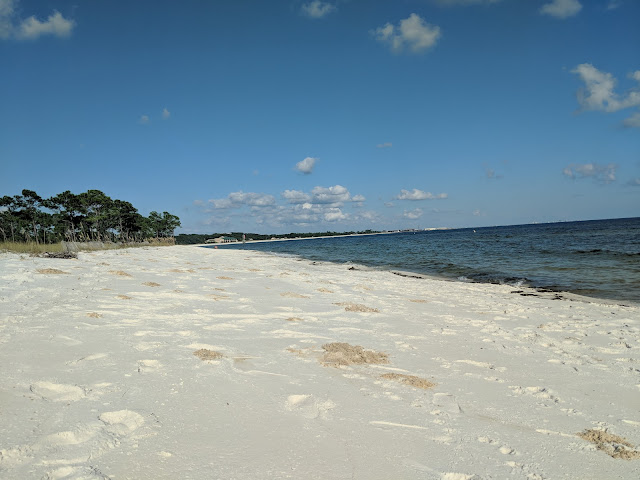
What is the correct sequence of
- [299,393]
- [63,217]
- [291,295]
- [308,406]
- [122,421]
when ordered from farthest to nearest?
[63,217]
[291,295]
[299,393]
[308,406]
[122,421]

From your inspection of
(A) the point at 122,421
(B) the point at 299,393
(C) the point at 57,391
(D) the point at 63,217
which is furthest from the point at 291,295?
(D) the point at 63,217

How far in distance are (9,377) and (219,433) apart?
2.18 metres

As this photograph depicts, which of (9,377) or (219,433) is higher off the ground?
(9,377)

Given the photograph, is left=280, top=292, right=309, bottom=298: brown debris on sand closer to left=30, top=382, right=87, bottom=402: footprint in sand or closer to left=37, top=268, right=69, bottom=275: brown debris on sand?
left=37, top=268, right=69, bottom=275: brown debris on sand

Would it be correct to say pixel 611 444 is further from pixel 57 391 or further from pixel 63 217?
pixel 63 217

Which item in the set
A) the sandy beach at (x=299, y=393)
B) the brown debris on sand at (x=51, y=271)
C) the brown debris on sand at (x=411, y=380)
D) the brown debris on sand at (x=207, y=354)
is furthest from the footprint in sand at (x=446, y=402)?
the brown debris on sand at (x=51, y=271)

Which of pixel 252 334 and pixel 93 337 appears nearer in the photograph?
pixel 93 337

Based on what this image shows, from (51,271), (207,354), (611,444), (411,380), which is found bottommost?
(611,444)

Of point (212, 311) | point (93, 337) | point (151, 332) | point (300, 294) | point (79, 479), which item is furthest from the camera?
point (300, 294)

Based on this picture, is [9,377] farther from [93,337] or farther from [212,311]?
[212,311]

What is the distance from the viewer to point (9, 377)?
3.41m

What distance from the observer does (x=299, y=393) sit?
3.69 metres

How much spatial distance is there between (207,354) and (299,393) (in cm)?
142

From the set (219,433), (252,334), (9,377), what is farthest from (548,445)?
(9,377)
